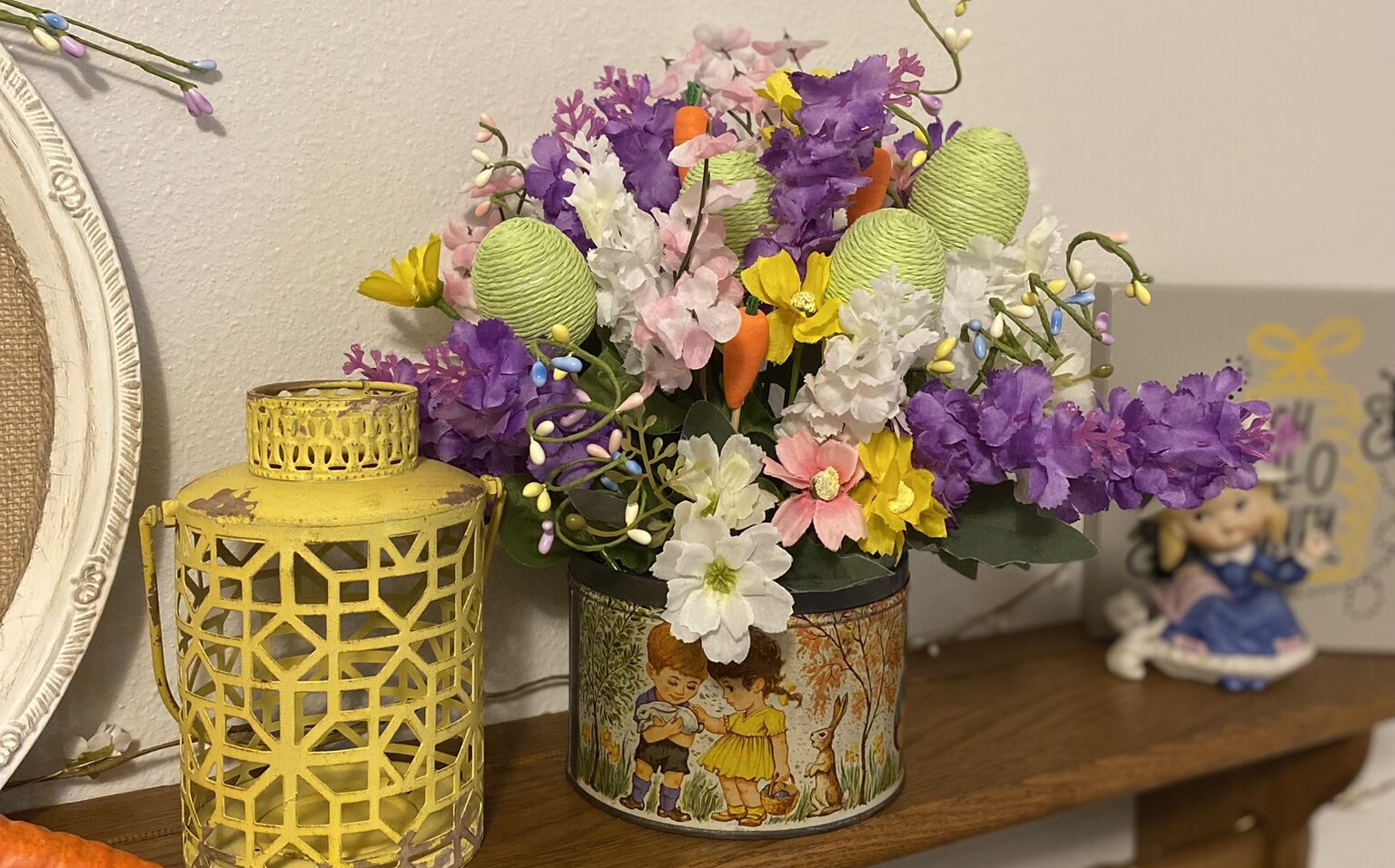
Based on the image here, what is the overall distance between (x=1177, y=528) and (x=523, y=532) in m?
0.62

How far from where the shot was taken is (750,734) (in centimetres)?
65

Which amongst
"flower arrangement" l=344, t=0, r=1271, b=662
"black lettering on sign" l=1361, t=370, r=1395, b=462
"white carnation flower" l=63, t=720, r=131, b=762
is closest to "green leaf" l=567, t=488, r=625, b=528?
"flower arrangement" l=344, t=0, r=1271, b=662

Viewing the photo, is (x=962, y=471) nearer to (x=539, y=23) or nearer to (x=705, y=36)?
(x=705, y=36)

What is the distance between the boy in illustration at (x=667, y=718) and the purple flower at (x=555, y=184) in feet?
0.75

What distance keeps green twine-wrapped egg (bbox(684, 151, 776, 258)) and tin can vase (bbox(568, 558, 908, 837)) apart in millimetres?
199

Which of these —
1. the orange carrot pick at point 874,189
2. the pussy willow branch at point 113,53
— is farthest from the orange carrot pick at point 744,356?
the pussy willow branch at point 113,53

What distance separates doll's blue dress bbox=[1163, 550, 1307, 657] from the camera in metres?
1.01

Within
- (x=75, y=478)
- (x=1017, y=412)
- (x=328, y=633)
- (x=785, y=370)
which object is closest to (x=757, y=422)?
(x=785, y=370)

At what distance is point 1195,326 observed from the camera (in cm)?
96

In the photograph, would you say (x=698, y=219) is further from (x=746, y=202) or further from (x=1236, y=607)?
(x=1236, y=607)

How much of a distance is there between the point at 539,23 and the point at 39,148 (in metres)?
0.32

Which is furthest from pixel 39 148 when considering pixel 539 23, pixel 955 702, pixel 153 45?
pixel 955 702

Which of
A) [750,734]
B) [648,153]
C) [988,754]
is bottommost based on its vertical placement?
[988,754]

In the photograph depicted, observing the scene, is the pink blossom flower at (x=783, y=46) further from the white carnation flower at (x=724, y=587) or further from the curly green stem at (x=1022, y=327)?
the white carnation flower at (x=724, y=587)
